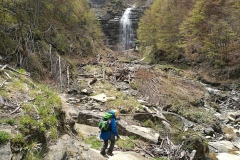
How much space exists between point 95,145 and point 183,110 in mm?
7619

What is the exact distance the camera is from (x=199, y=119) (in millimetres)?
13484

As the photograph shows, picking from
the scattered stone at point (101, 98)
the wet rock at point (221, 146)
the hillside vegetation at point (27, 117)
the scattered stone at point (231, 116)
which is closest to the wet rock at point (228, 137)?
the wet rock at point (221, 146)

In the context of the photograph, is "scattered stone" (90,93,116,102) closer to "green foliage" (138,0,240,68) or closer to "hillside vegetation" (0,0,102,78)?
"hillside vegetation" (0,0,102,78)

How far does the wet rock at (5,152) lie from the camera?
389 centimetres

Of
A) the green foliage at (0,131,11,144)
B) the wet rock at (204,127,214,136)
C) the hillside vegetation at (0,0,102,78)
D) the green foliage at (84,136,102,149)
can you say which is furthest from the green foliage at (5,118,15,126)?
the wet rock at (204,127,214,136)

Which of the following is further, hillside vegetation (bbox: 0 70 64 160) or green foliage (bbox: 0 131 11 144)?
hillside vegetation (bbox: 0 70 64 160)

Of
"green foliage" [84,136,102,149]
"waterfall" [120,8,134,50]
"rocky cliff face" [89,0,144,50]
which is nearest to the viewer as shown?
"green foliage" [84,136,102,149]

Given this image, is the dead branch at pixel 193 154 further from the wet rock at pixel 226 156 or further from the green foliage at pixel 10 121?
the green foliage at pixel 10 121

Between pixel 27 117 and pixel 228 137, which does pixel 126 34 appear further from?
pixel 27 117

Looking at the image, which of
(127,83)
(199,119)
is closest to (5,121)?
(199,119)

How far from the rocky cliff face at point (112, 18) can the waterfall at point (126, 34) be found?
2.78 ft

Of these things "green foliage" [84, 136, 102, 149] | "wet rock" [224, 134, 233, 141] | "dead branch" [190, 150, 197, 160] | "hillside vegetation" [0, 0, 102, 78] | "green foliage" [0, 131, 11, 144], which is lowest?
"wet rock" [224, 134, 233, 141]

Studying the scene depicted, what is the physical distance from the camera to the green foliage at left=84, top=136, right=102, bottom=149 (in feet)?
25.8

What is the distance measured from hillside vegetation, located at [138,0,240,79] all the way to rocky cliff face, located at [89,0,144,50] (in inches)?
668
